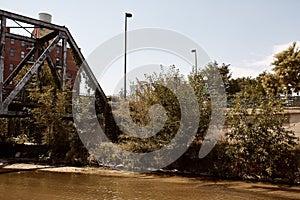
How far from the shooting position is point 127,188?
15.6 m

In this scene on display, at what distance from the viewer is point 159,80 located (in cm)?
2111

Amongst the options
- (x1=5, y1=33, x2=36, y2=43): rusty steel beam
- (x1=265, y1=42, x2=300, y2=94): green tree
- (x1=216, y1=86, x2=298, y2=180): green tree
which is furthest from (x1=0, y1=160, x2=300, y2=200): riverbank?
(x1=265, y1=42, x2=300, y2=94): green tree

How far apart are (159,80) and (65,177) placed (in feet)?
24.8

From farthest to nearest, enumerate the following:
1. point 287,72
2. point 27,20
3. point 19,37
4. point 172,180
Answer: point 287,72 < point 19,37 < point 27,20 < point 172,180

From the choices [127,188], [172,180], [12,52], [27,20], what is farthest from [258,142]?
[12,52]

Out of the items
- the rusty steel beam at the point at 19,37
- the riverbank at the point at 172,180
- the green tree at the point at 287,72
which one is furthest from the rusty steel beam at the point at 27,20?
the green tree at the point at 287,72

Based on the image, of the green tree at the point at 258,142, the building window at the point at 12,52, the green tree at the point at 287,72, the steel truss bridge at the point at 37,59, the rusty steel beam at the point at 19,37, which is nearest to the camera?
the green tree at the point at 258,142

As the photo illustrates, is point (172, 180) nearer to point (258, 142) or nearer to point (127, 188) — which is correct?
point (127, 188)

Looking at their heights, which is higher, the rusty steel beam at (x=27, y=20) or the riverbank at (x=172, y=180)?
the rusty steel beam at (x=27, y=20)

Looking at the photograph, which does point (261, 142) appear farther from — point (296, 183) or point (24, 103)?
point (24, 103)

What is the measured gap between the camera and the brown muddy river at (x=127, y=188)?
13.9 metres

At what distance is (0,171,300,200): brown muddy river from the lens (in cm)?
1388

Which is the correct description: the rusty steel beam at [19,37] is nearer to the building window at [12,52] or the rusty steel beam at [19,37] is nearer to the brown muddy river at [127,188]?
the brown muddy river at [127,188]

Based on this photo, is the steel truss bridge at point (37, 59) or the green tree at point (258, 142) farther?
the steel truss bridge at point (37, 59)
